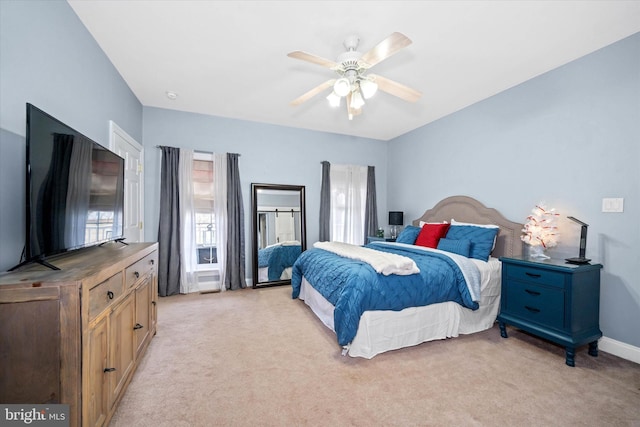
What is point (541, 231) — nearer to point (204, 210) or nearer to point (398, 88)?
point (398, 88)

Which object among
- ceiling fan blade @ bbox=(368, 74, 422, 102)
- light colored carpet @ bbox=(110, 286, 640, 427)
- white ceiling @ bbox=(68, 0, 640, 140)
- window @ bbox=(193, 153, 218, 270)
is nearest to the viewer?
light colored carpet @ bbox=(110, 286, 640, 427)

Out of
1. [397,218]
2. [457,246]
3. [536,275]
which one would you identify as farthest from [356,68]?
[397,218]

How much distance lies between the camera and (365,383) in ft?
6.24

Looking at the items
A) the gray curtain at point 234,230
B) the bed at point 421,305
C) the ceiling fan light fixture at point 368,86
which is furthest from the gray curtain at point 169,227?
the ceiling fan light fixture at point 368,86

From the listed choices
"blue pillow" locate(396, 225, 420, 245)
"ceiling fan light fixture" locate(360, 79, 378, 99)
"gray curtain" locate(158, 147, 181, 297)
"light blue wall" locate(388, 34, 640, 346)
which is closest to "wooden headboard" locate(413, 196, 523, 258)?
"light blue wall" locate(388, 34, 640, 346)

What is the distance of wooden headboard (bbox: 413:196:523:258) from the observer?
10.2ft

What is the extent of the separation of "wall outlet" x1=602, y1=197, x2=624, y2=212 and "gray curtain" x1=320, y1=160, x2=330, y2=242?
3.48m

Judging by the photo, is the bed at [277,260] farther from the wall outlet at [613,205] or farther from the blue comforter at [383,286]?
the wall outlet at [613,205]

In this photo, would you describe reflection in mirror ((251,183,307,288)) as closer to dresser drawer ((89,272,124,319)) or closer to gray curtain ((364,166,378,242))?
gray curtain ((364,166,378,242))

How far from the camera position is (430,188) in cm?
444

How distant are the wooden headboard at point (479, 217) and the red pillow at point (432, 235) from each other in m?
0.41

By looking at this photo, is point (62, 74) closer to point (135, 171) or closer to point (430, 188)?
point (135, 171)

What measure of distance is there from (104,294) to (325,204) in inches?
147

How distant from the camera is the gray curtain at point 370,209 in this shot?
17.0 ft
